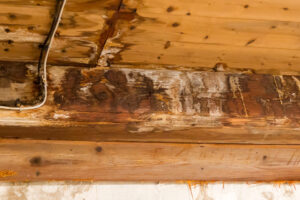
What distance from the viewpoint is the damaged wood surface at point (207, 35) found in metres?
1.16

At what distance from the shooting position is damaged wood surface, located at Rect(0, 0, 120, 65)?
1072 millimetres

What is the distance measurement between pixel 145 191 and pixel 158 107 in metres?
0.43

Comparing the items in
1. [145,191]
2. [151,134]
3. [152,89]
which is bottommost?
[145,191]

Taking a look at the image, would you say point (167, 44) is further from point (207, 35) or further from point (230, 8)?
point (230, 8)

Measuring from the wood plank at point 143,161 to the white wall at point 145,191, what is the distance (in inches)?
1.3

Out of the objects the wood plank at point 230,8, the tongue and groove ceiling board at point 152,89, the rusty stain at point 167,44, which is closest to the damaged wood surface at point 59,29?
the tongue and groove ceiling board at point 152,89

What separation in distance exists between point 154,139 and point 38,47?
57 centimetres

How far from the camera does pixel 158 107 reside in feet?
4.17

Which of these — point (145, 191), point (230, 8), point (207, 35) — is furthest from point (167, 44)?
point (145, 191)

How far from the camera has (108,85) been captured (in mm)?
1282

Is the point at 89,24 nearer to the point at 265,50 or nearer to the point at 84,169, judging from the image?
the point at 84,169

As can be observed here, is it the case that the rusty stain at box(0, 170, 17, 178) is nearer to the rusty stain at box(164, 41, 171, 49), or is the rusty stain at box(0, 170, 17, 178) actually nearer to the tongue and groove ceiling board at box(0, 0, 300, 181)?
the tongue and groove ceiling board at box(0, 0, 300, 181)

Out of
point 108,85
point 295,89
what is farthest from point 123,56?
point 295,89

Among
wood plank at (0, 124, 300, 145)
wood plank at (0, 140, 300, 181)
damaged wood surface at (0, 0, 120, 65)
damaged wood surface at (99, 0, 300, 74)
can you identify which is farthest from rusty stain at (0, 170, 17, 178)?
damaged wood surface at (99, 0, 300, 74)
